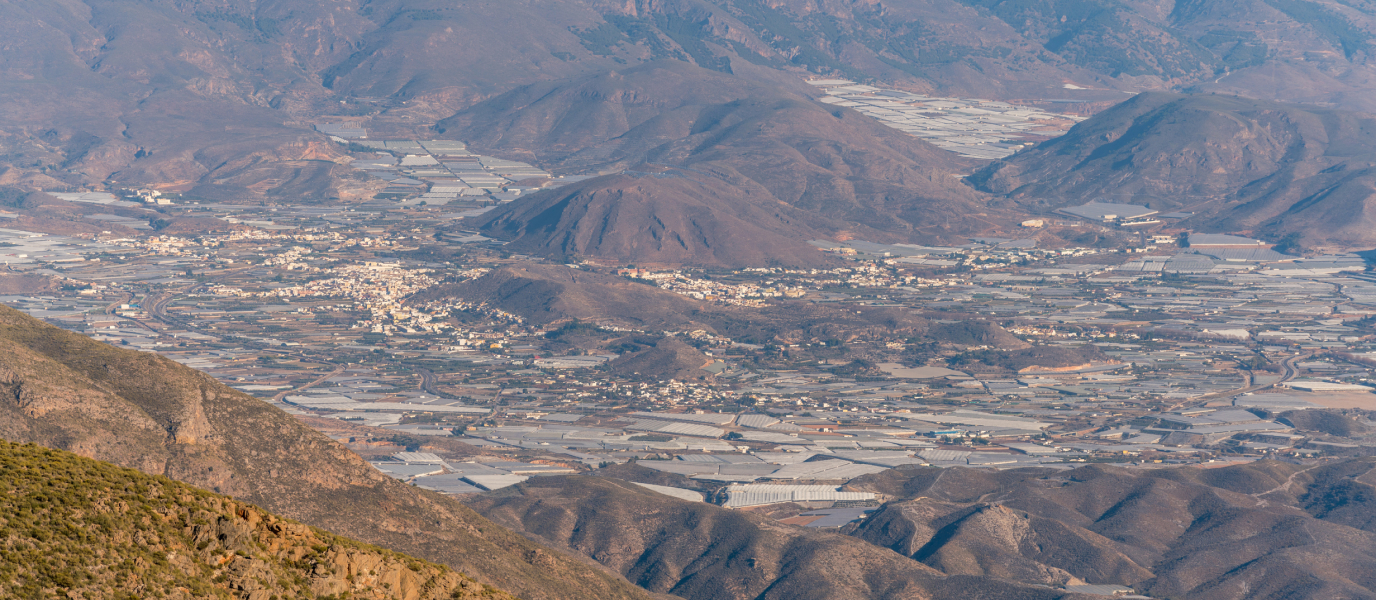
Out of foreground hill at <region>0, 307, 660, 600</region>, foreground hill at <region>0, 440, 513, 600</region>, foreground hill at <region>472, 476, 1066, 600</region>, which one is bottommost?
foreground hill at <region>472, 476, 1066, 600</region>

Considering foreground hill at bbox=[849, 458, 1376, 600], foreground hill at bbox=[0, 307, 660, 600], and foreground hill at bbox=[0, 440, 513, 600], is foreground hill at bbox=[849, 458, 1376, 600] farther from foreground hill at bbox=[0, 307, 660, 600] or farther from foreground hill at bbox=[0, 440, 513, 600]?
foreground hill at bbox=[0, 440, 513, 600]

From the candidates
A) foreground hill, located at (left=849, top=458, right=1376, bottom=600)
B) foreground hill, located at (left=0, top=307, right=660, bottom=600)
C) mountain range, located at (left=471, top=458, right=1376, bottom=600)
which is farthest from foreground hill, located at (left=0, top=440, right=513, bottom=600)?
foreground hill, located at (left=849, top=458, right=1376, bottom=600)

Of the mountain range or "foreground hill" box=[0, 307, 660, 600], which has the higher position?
"foreground hill" box=[0, 307, 660, 600]

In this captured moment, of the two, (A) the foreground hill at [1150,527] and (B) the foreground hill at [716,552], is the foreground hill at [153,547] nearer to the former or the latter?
(B) the foreground hill at [716,552]

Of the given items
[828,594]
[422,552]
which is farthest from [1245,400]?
[422,552]

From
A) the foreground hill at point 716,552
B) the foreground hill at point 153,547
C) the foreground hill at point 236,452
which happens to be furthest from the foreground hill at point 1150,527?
the foreground hill at point 153,547
